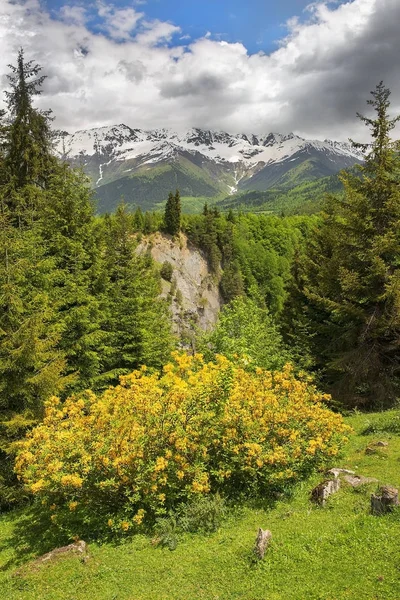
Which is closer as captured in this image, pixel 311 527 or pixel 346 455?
pixel 311 527

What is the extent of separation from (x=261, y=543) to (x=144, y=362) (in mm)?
17088

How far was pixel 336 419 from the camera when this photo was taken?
1095 cm

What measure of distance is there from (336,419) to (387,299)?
31.9 feet

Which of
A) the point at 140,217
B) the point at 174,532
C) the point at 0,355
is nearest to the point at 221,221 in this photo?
the point at 140,217

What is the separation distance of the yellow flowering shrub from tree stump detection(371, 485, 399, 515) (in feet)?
6.48

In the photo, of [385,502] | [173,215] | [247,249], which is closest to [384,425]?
[385,502]

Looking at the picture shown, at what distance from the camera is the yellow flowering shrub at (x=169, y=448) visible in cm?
948

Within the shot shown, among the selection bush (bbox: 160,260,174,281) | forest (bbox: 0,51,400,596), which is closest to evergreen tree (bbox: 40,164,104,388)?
forest (bbox: 0,51,400,596)

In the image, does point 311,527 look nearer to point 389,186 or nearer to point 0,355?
point 0,355

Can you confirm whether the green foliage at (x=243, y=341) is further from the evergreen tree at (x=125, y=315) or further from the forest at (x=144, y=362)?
the evergreen tree at (x=125, y=315)

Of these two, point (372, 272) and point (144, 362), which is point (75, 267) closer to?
point (144, 362)

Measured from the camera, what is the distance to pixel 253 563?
7.48 m

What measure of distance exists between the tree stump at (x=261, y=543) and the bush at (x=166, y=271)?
5850 centimetres

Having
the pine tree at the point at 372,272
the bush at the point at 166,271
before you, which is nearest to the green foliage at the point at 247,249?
the bush at the point at 166,271
